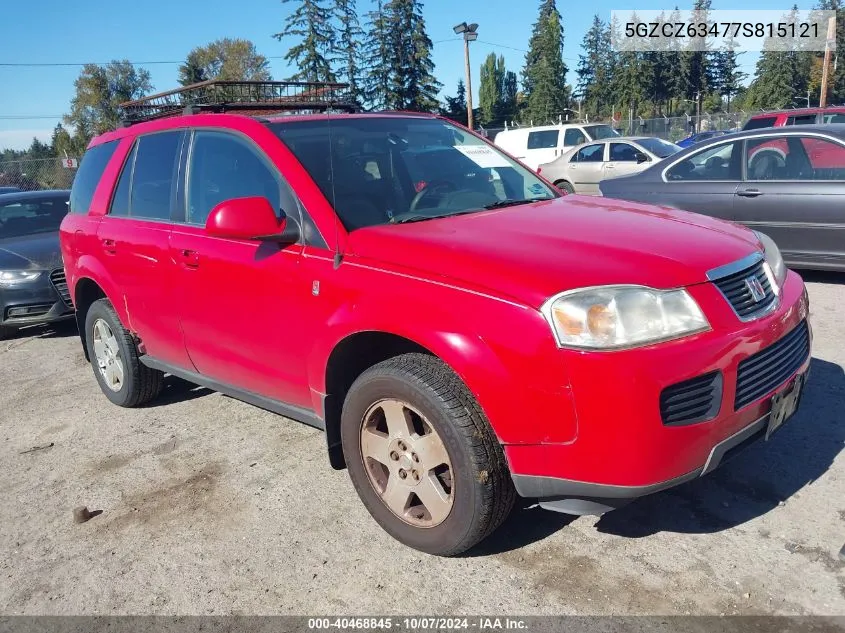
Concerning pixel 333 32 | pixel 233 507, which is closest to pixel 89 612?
pixel 233 507

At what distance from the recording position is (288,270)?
3131mm

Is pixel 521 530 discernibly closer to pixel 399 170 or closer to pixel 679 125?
pixel 399 170

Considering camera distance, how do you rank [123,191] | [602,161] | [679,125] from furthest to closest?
1. [679,125]
2. [602,161]
3. [123,191]

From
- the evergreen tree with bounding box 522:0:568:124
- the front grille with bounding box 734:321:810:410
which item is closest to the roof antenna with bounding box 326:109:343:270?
the front grille with bounding box 734:321:810:410

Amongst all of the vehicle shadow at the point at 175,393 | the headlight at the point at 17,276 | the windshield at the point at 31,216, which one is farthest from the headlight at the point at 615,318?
the windshield at the point at 31,216

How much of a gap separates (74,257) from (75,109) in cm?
7593

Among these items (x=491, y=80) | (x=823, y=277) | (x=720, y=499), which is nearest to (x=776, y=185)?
(x=823, y=277)

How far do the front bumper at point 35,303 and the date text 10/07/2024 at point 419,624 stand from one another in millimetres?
5933

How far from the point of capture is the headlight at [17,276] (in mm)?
7188

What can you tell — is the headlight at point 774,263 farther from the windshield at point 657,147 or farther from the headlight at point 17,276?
→ the windshield at point 657,147

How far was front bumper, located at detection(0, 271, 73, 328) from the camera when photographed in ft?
23.5

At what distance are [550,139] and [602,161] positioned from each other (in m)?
5.13

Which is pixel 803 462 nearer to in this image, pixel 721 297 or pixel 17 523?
pixel 721 297

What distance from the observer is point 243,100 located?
5082 millimetres
